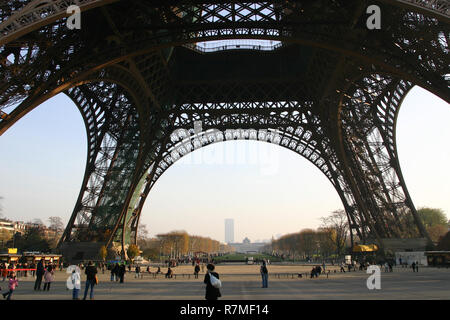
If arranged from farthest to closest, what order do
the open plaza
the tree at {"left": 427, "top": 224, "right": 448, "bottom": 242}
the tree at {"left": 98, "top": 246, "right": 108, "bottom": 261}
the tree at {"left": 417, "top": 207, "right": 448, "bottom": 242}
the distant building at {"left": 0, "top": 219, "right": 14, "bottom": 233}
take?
the distant building at {"left": 0, "top": 219, "right": 14, "bottom": 233} → the tree at {"left": 417, "top": 207, "right": 448, "bottom": 242} → the tree at {"left": 427, "top": 224, "right": 448, "bottom": 242} → the tree at {"left": 98, "top": 246, "right": 108, "bottom": 261} → the open plaza

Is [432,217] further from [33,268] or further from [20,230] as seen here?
[20,230]

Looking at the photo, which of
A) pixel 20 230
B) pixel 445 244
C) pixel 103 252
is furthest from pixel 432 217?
pixel 20 230

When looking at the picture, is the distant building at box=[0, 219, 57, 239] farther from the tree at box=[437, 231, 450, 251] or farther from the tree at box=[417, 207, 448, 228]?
the tree at box=[417, 207, 448, 228]

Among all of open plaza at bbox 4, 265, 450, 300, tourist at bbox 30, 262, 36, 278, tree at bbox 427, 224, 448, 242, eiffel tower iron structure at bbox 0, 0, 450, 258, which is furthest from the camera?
tree at bbox 427, 224, 448, 242

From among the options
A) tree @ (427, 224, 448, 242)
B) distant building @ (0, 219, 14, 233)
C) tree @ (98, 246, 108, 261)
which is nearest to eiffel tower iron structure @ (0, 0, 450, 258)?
tree @ (98, 246, 108, 261)

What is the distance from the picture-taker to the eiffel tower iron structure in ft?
78.4

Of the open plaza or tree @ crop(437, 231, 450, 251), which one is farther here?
tree @ crop(437, 231, 450, 251)

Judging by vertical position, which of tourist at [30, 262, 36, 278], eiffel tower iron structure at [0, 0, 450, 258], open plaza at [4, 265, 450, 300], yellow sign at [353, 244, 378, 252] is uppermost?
eiffel tower iron structure at [0, 0, 450, 258]

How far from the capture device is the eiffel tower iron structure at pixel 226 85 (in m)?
23.9

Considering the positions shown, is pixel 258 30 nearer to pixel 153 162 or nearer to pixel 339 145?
pixel 339 145

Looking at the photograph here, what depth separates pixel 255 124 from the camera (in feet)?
159
